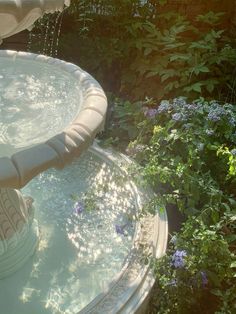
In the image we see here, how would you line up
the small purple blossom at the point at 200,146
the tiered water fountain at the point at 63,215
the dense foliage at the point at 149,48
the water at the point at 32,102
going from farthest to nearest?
1. the dense foliage at the point at 149,48
2. the small purple blossom at the point at 200,146
3. the water at the point at 32,102
4. the tiered water fountain at the point at 63,215

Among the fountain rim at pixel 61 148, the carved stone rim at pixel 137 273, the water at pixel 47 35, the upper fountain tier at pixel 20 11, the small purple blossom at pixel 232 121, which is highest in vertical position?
the upper fountain tier at pixel 20 11

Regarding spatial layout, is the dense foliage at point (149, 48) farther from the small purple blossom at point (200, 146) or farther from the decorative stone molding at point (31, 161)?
the decorative stone molding at point (31, 161)

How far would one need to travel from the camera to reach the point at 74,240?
8.55 ft

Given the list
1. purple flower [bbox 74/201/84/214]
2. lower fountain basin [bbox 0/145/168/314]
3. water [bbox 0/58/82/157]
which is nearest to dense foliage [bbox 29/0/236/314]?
lower fountain basin [bbox 0/145/168/314]

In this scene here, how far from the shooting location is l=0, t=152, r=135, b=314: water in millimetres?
2281

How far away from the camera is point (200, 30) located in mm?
4098

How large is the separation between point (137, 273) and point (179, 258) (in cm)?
21

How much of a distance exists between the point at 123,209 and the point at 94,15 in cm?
207

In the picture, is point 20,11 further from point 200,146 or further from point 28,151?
point 200,146

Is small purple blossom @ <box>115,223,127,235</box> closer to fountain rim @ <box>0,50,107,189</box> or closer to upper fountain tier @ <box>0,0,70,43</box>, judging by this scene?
fountain rim @ <box>0,50,107,189</box>

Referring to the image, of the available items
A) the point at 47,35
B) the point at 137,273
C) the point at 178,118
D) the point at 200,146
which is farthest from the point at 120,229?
the point at 47,35

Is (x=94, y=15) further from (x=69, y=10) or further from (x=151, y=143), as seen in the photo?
(x=151, y=143)

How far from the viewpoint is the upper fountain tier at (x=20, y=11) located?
1.64 meters

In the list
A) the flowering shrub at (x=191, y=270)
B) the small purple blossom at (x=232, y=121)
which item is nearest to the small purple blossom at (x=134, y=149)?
the small purple blossom at (x=232, y=121)
